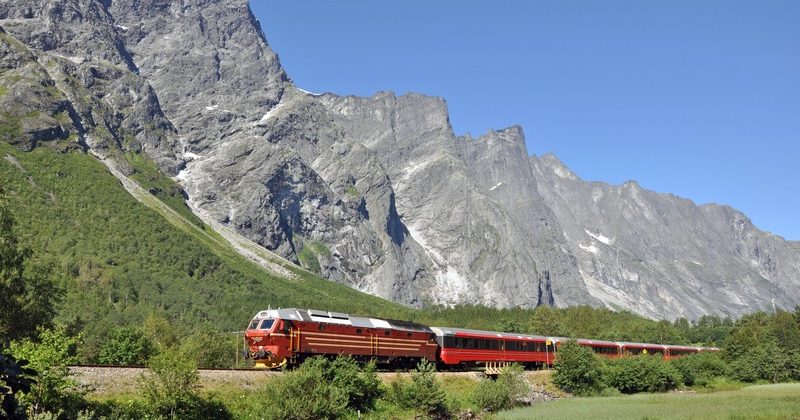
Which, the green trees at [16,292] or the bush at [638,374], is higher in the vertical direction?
the green trees at [16,292]

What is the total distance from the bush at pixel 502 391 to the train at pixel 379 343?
4.95 metres

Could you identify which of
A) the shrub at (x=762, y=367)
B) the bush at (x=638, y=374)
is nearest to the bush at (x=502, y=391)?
the bush at (x=638, y=374)

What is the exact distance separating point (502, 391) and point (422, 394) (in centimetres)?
1300

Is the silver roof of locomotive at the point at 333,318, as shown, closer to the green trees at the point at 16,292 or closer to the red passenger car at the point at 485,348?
the red passenger car at the point at 485,348

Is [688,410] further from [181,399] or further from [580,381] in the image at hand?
[181,399]

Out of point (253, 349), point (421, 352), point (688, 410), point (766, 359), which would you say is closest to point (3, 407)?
point (253, 349)

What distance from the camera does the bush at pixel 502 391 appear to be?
6125 centimetres

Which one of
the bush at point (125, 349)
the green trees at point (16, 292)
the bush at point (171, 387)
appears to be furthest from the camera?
the bush at point (125, 349)

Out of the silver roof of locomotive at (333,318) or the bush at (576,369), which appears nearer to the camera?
the silver roof of locomotive at (333,318)

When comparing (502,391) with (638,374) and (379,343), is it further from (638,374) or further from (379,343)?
(638,374)

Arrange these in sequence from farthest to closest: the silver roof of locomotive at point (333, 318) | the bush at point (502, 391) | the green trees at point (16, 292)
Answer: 1. the bush at point (502, 391)
2. the silver roof of locomotive at point (333, 318)
3. the green trees at point (16, 292)

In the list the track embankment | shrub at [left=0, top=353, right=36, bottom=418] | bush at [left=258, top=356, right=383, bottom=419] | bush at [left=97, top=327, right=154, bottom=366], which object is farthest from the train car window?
shrub at [left=0, top=353, right=36, bottom=418]

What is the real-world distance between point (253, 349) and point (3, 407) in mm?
40609

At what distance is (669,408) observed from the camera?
6150 cm
